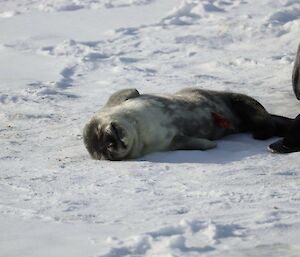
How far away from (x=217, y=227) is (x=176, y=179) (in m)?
1.09

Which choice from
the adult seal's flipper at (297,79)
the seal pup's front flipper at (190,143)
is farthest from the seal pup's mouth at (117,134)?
the adult seal's flipper at (297,79)

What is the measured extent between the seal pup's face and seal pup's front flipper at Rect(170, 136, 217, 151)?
326 millimetres

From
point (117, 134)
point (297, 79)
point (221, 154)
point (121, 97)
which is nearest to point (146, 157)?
point (117, 134)

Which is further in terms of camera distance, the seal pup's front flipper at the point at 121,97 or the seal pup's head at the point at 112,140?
the seal pup's front flipper at the point at 121,97

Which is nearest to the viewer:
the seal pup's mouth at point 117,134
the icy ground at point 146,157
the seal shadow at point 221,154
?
the icy ground at point 146,157

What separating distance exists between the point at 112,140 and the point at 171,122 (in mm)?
477

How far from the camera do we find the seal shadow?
4594mm

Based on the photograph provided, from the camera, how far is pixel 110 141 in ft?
15.9

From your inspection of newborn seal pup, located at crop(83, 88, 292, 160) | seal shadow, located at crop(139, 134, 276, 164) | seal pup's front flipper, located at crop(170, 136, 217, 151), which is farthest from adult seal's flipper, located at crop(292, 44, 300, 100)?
seal pup's front flipper, located at crop(170, 136, 217, 151)

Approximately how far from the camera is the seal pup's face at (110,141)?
4.82m

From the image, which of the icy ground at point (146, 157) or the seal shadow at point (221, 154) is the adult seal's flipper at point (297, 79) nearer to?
the icy ground at point (146, 157)

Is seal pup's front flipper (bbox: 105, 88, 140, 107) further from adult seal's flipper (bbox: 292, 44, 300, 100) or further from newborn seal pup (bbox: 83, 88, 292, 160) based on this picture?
adult seal's flipper (bbox: 292, 44, 300, 100)

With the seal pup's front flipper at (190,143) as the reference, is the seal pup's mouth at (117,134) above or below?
above

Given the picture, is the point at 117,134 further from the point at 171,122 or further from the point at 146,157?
the point at 171,122
